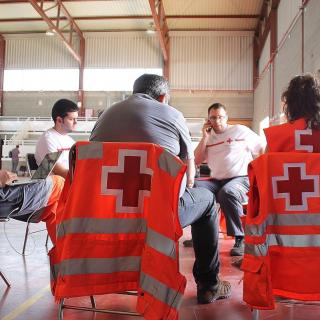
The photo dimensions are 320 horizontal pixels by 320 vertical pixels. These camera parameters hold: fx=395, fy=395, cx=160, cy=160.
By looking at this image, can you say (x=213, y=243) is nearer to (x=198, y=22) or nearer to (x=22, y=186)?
(x=22, y=186)

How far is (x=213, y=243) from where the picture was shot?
207 centimetres

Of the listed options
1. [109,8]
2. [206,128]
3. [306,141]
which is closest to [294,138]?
[306,141]

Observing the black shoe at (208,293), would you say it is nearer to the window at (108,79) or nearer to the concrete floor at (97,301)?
the concrete floor at (97,301)

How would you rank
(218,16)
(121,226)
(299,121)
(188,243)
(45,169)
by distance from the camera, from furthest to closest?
(218,16) < (188,243) < (45,169) < (299,121) < (121,226)

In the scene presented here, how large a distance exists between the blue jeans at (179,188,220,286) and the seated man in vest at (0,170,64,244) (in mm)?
882

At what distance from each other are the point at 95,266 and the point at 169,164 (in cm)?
49

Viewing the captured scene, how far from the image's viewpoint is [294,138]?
6.04ft

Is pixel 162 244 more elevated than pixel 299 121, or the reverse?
pixel 299 121

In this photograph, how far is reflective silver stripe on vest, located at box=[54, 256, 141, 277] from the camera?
59.3 inches

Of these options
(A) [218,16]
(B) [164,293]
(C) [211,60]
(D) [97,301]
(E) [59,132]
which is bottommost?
(D) [97,301]

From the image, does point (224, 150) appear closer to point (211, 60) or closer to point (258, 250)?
point (258, 250)

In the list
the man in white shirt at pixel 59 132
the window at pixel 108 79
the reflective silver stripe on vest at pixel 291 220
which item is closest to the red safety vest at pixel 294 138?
the reflective silver stripe on vest at pixel 291 220

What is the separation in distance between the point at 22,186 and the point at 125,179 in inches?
38.3

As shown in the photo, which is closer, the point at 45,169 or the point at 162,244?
the point at 162,244
